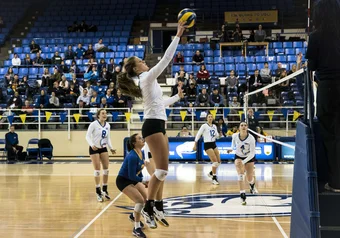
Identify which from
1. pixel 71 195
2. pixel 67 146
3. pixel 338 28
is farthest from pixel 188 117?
pixel 338 28

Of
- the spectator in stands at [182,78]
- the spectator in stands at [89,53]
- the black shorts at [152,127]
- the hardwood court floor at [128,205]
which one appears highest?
the spectator in stands at [89,53]

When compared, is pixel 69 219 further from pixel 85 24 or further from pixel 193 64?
pixel 85 24

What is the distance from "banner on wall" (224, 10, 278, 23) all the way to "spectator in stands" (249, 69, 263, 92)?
817 centimetres

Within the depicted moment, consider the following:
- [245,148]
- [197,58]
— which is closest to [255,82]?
[197,58]

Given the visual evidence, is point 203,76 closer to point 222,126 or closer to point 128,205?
point 222,126

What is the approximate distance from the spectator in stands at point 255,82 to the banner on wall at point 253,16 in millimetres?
8167

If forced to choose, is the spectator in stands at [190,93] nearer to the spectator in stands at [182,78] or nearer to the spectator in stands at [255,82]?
the spectator in stands at [182,78]

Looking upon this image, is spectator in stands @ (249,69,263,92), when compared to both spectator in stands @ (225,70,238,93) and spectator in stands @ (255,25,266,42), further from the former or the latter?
spectator in stands @ (255,25,266,42)

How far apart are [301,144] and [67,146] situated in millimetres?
15655

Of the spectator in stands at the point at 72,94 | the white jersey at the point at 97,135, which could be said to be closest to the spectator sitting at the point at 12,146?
the spectator in stands at the point at 72,94

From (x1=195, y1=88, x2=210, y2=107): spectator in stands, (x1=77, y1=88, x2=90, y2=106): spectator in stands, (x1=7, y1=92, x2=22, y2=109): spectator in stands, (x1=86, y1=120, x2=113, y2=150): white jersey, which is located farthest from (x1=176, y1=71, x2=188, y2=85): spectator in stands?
(x1=86, y1=120, x2=113, y2=150): white jersey

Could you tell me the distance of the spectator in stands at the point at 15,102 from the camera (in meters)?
18.8

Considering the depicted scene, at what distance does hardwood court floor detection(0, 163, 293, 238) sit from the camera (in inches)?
303

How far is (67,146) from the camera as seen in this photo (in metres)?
19.0
